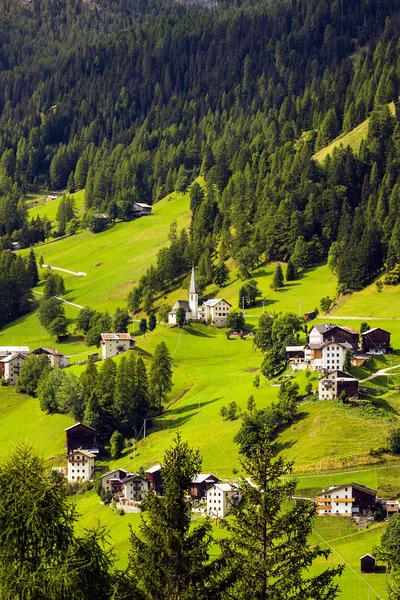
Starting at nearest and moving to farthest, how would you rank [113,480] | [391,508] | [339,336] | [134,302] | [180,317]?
1. [391,508]
2. [113,480]
3. [339,336]
4. [180,317]
5. [134,302]

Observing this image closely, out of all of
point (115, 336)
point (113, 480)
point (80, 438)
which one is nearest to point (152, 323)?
point (115, 336)

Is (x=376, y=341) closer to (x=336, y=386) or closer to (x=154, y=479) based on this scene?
(x=336, y=386)

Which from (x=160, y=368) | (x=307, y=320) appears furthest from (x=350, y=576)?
(x=307, y=320)

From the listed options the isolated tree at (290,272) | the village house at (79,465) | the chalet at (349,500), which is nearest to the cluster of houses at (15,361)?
the village house at (79,465)

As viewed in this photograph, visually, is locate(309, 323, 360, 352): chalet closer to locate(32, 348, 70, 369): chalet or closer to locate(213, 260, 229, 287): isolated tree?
locate(32, 348, 70, 369): chalet

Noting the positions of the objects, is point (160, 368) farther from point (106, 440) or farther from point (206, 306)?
point (206, 306)

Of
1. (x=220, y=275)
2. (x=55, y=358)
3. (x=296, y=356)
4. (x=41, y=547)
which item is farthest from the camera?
(x=220, y=275)

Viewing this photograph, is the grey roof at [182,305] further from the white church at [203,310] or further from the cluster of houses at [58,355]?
the cluster of houses at [58,355]
